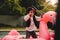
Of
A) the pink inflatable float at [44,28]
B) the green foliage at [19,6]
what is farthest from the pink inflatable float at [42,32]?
the green foliage at [19,6]

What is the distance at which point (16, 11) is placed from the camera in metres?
2.20

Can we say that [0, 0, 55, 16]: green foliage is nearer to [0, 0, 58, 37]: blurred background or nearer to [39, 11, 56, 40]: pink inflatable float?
[0, 0, 58, 37]: blurred background

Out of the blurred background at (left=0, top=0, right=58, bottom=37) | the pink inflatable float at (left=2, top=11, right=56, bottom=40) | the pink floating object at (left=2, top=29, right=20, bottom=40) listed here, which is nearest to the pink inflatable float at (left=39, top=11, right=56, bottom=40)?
the pink inflatable float at (left=2, top=11, right=56, bottom=40)

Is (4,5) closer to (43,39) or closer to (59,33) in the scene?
(43,39)

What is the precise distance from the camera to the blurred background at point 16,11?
2051 mm

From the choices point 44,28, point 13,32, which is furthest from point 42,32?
point 13,32

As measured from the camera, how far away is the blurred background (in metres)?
2.05

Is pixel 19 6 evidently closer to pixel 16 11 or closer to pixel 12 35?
pixel 16 11

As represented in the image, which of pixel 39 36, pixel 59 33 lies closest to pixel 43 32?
pixel 39 36

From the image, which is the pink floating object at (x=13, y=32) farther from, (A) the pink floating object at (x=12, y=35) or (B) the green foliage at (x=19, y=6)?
(B) the green foliage at (x=19, y=6)

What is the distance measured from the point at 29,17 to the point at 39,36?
0.27m

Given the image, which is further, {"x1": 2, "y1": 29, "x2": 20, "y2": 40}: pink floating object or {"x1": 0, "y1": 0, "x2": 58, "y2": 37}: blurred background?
{"x1": 2, "y1": 29, "x2": 20, "y2": 40}: pink floating object

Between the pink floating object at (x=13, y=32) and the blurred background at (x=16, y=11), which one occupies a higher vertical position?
the blurred background at (x=16, y=11)

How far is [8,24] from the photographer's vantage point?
2.04m
